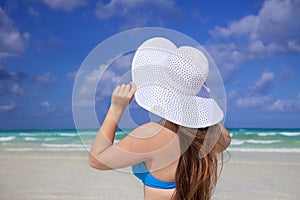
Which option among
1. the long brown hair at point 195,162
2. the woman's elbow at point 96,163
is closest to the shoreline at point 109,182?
the long brown hair at point 195,162

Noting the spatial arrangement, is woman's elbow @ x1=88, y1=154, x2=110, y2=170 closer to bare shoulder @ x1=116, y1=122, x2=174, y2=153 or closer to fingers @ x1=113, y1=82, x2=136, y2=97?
bare shoulder @ x1=116, y1=122, x2=174, y2=153

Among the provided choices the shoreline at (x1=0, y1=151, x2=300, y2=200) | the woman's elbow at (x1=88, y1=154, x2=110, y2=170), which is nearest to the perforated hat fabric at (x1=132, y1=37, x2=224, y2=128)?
the woman's elbow at (x1=88, y1=154, x2=110, y2=170)

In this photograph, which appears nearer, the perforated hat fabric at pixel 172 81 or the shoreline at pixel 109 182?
the perforated hat fabric at pixel 172 81

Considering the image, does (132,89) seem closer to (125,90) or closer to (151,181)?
(125,90)

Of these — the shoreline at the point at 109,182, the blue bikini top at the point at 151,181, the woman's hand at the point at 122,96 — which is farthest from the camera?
the shoreline at the point at 109,182

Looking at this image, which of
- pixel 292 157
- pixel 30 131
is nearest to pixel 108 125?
pixel 292 157

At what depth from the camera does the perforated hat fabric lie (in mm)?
1472

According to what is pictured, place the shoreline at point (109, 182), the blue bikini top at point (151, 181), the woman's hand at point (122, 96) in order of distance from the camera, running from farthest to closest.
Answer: the shoreline at point (109, 182) < the blue bikini top at point (151, 181) < the woman's hand at point (122, 96)

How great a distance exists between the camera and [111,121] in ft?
4.81

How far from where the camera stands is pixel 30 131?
21.2 metres

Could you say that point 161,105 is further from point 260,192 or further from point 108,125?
point 260,192

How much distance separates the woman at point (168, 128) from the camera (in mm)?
1451

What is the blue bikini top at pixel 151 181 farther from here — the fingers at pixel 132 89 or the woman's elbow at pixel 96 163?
the fingers at pixel 132 89

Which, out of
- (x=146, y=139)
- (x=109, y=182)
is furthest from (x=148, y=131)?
(x=109, y=182)
